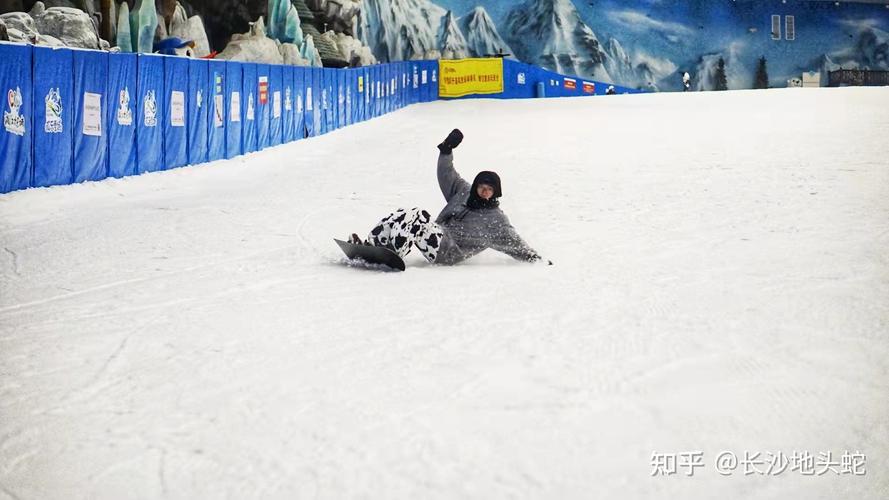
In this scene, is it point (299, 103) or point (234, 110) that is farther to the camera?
point (299, 103)

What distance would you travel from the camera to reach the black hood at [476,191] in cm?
630

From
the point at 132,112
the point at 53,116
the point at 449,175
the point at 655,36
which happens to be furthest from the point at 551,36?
the point at 449,175

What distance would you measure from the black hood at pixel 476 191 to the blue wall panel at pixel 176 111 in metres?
8.71

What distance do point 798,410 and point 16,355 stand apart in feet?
11.9

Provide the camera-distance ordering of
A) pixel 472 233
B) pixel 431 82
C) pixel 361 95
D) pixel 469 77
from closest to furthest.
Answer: pixel 472 233
pixel 361 95
pixel 431 82
pixel 469 77

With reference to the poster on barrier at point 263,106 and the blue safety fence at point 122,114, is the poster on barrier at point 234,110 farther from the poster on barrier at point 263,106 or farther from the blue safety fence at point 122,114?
the blue safety fence at point 122,114

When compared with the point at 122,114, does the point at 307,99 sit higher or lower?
higher

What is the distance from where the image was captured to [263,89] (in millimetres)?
17844

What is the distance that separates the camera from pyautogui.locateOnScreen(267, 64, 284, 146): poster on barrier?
18297 millimetres

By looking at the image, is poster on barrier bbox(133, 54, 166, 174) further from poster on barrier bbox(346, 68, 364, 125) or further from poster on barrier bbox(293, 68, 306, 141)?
poster on barrier bbox(346, 68, 364, 125)

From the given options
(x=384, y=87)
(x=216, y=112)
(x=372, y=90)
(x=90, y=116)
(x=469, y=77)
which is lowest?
(x=90, y=116)

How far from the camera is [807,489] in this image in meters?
2.87

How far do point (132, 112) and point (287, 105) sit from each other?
6.89m

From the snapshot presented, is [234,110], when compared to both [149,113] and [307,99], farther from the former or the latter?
[307,99]
